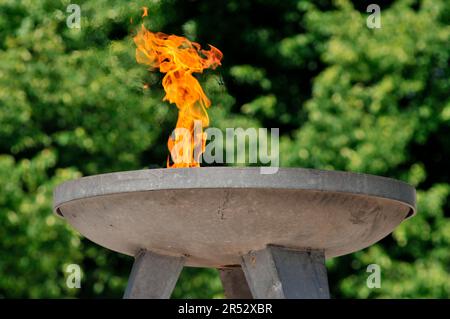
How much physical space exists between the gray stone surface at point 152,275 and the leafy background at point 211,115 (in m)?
4.58

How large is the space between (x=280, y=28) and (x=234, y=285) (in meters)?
6.29

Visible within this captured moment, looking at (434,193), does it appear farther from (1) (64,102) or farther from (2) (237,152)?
(1) (64,102)

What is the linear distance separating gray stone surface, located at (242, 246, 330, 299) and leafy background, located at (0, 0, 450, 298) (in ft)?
14.8

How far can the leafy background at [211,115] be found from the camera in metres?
10.5

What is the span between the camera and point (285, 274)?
18.8ft

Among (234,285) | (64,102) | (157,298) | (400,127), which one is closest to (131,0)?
(64,102)

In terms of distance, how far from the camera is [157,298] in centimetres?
596

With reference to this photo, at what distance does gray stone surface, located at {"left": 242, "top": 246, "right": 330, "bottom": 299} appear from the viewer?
5699 mm
